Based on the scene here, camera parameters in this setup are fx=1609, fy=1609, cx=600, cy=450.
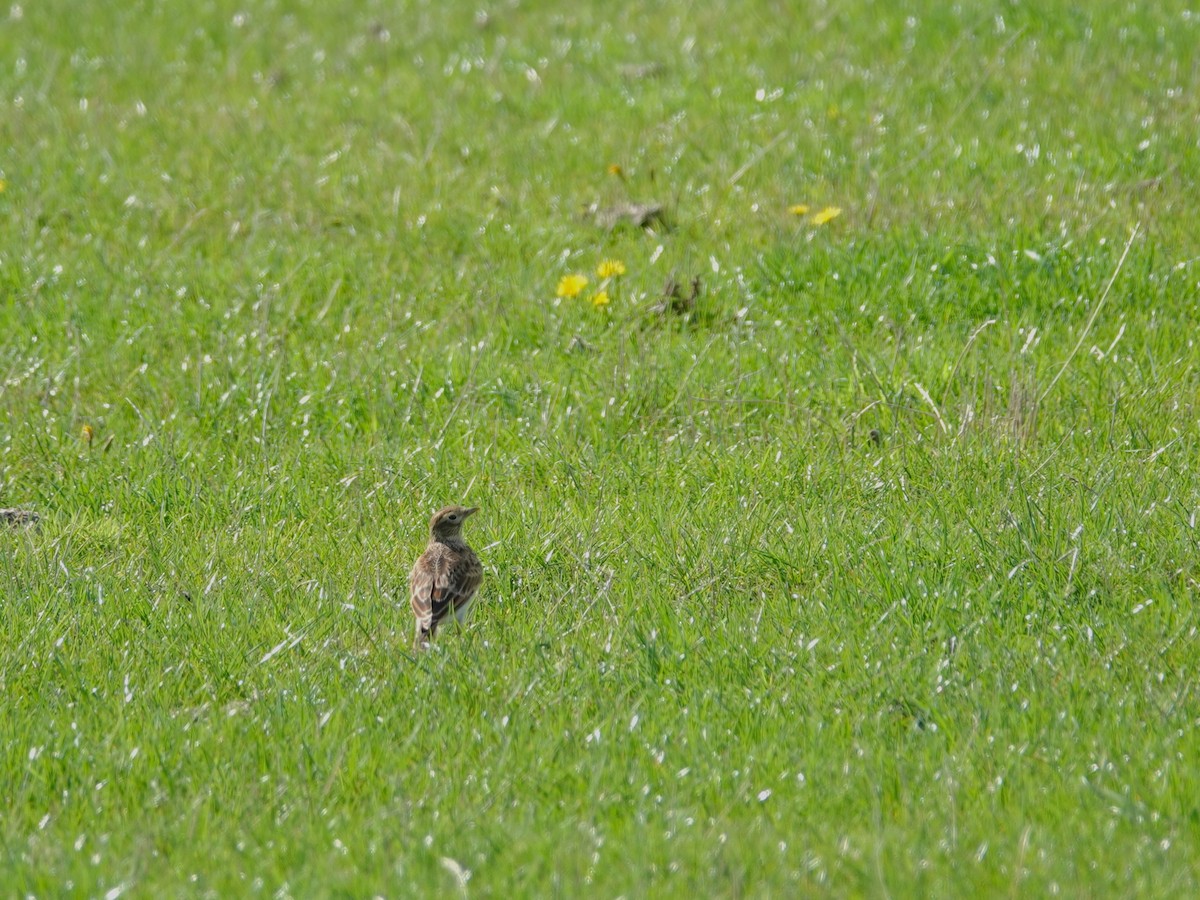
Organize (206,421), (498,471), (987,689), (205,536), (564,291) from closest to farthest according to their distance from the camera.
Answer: (987,689) → (205,536) → (498,471) → (206,421) → (564,291)

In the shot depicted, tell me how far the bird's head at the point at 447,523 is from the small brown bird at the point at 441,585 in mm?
108

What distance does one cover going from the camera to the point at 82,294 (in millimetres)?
8406

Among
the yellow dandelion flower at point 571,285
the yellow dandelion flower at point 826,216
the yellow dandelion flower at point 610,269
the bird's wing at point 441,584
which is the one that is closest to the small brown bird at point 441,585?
the bird's wing at point 441,584

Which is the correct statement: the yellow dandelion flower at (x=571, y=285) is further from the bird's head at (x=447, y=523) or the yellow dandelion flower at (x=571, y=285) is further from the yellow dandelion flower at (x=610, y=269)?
the bird's head at (x=447, y=523)

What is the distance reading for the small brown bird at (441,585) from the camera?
5.16 m

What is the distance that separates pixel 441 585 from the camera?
5.21 meters

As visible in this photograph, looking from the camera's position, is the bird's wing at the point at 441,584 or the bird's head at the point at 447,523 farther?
the bird's head at the point at 447,523

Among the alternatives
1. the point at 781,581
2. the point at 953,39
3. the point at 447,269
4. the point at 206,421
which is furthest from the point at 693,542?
the point at 953,39

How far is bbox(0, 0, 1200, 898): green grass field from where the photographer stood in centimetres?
412

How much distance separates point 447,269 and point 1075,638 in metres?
4.54

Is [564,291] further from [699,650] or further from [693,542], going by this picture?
[699,650]

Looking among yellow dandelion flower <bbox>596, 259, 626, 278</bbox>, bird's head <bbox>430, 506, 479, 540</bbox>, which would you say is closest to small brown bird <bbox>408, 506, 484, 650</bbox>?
bird's head <bbox>430, 506, 479, 540</bbox>

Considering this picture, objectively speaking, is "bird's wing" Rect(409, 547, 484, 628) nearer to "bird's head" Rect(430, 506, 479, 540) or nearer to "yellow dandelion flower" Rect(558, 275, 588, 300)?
"bird's head" Rect(430, 506, 479, 540)

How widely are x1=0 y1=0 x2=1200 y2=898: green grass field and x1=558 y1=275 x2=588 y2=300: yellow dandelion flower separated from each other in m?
0.15
